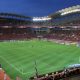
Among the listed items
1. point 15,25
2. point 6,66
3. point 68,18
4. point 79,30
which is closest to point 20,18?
point 15,25

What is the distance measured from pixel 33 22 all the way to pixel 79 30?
127 ft

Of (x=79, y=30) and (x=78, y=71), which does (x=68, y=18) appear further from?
(x=78, y=71)

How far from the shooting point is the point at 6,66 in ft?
90.3

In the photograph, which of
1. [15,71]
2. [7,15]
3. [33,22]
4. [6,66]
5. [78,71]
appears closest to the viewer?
[78,71]

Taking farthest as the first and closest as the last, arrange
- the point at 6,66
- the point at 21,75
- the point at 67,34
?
1. the point at 67,34
2. the point at 6,66
3. the point at 21,75

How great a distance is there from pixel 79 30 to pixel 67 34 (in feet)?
26.5

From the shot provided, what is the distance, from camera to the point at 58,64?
27.9m

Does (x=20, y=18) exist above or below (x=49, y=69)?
above

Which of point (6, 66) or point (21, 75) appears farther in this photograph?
point (6, 66)

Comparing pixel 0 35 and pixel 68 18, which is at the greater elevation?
pixel 68 18

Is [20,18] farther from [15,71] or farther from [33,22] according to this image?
[15,71]

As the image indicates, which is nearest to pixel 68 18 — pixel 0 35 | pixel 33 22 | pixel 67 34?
pixel 67 34

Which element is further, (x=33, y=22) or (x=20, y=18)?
(x=33, y=22)

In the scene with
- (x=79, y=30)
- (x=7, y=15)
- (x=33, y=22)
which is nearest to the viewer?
(x=79, y=30)
